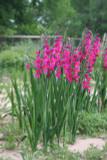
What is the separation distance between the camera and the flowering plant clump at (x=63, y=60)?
1.93 m

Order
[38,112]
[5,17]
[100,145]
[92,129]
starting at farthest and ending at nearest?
1. [5,17]
2. [92,129]
3. [100,145]
4. [38,112]

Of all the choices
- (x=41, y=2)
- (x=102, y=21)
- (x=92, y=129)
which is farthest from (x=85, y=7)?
(x=92, y=129)

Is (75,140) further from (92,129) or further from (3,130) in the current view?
(3,130)

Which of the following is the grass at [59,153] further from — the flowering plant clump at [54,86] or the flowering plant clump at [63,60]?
the flowering plant clump at [63,60]

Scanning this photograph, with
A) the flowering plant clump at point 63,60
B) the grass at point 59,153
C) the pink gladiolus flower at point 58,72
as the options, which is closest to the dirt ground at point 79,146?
the grass at point 59,153

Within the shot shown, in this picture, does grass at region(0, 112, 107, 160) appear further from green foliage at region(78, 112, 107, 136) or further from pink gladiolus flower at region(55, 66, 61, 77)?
pink gladiolus flower at region(55, 66, 61, 77)

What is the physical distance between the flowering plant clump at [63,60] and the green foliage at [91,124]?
1.93 ft

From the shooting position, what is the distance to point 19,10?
12805 millimetres

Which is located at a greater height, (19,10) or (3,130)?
(19,10)

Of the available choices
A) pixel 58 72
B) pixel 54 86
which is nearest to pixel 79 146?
pixel 54 86

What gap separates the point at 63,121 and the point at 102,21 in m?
25.5

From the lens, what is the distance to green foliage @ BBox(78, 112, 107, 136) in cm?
271

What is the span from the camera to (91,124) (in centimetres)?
274

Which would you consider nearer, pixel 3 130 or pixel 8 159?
pixel 8 159
